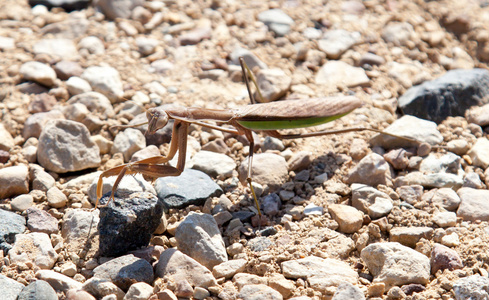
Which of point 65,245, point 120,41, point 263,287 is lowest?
point 65,245

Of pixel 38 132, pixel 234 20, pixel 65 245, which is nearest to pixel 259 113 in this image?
pixel 65 245

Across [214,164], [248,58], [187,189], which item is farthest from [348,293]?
[248,58]

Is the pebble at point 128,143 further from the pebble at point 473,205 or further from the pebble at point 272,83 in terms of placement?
the pebble at point 473,205

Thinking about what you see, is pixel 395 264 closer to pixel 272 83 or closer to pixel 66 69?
pixel 272 83

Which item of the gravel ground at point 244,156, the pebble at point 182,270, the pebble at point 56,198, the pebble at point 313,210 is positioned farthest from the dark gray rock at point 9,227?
the pebble at point 313,210

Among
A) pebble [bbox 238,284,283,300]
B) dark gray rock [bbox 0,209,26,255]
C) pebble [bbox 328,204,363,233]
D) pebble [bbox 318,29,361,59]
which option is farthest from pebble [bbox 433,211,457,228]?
dark gray rock [bbox 0,209,26,255]

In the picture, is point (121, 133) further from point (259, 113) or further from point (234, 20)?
point (234, 20)
